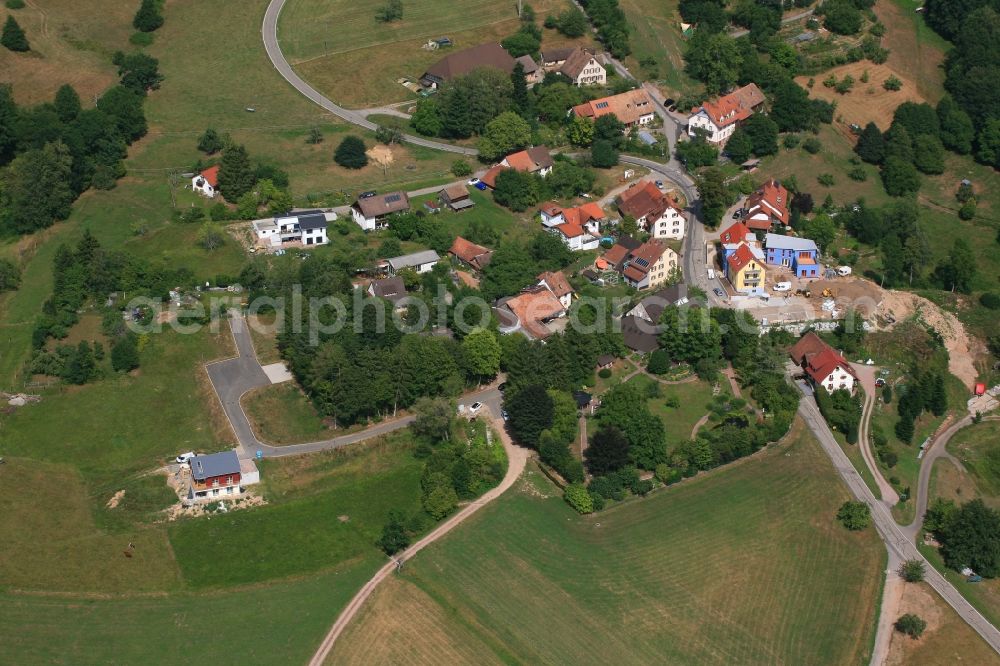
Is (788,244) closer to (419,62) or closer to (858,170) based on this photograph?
(858,170)

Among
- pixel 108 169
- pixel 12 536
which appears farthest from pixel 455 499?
pixel 108 169

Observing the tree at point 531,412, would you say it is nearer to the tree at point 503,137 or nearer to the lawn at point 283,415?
the lawn at point 283,415

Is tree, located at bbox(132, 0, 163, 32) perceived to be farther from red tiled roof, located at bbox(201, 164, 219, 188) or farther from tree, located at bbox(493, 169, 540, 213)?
tree, located at bbox(493, 169, 540, 213)

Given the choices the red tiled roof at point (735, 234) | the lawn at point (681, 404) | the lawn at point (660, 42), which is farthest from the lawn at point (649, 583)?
the lawn at point (660, 42)

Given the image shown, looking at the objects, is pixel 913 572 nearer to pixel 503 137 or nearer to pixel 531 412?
pixel 531 412

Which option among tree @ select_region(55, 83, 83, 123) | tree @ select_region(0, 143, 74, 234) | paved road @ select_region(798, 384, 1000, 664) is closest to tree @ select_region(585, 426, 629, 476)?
paved road @ select_region(798, 384, 1000, 664)

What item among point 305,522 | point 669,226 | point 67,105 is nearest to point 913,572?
point 305,522
